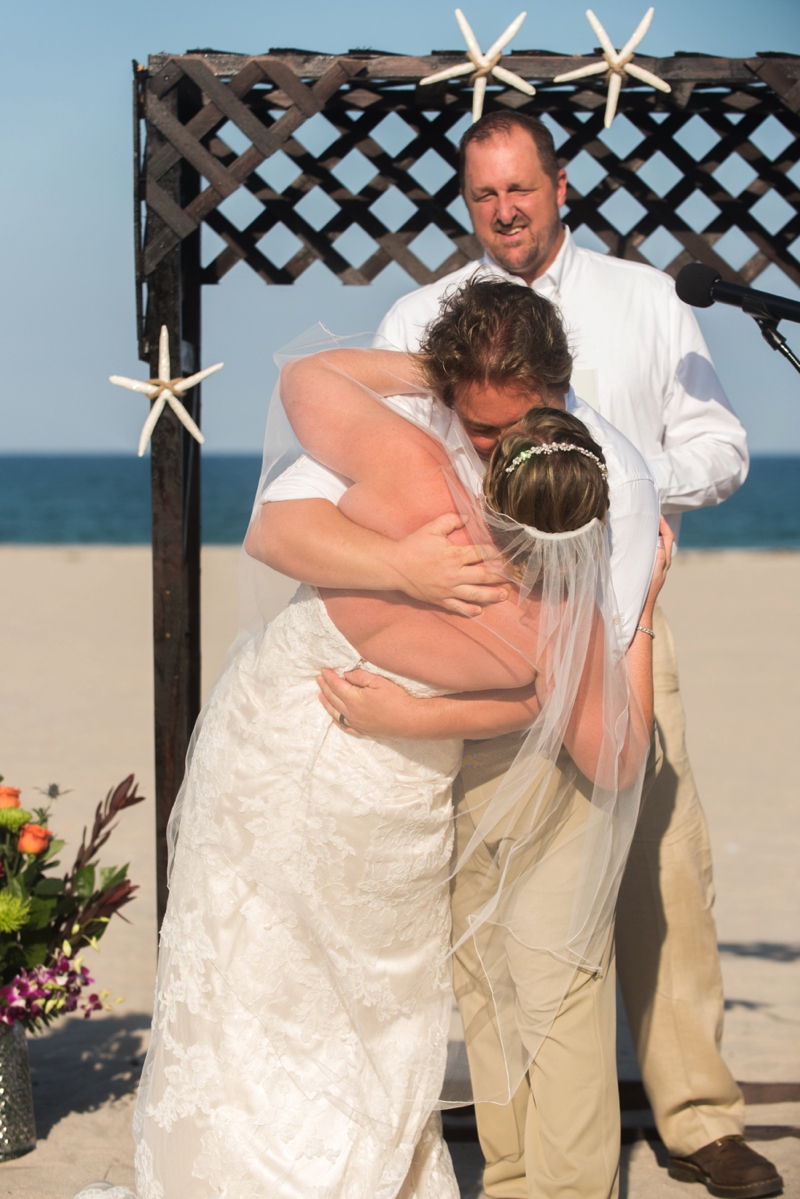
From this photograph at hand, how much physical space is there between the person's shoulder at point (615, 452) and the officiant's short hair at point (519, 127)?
40.2 inches

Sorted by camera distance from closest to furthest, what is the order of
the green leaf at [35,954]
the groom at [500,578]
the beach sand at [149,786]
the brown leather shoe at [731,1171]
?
the groom at [500,578]
the brown leather shoe at [731,1171]
the green leaf at [35,954]
the beach sand at [149,786]

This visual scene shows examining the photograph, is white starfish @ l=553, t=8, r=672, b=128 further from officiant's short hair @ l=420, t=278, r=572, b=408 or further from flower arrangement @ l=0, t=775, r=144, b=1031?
flower arrangement @ l=0, t=775, r=144, b=1031

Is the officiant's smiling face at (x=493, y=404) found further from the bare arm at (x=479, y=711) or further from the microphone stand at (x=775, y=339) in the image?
the microphone stand at (x=775, y=339)

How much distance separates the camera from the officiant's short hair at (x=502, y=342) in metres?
2.02

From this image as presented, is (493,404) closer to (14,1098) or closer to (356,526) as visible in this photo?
(356,526)

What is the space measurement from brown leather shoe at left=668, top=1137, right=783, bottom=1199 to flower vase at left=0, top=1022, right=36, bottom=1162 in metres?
1.78

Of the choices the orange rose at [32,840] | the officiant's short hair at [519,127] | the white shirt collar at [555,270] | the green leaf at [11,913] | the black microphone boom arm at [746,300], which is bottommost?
the green leaf at [11,913]

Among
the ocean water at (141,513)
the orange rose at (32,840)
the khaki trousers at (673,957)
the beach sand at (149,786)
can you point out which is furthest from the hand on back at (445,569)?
the ocean water at (141,513)

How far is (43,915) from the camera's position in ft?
10.3

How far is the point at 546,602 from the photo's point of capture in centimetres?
203

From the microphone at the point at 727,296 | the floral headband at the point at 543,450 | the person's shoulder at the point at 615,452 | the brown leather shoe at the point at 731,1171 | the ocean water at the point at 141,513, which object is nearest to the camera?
the floral headband at the point at 543,450

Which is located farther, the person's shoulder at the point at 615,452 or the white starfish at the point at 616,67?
the white starfish at the point at 616,67

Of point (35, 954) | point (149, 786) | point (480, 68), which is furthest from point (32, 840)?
point (149, 786)

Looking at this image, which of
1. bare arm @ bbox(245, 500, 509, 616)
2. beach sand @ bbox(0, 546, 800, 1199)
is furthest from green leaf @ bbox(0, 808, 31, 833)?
bare arm @ bbox(245, 500, 509, 616)
